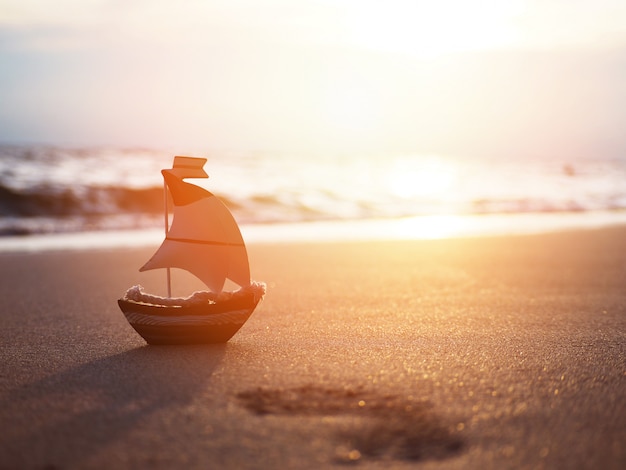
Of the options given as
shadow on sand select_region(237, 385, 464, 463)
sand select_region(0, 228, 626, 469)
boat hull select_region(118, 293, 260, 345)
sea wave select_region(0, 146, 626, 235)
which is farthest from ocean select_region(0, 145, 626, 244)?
shadow on sand select_region(237, 385, 464, 463)

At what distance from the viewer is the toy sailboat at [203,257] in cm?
519

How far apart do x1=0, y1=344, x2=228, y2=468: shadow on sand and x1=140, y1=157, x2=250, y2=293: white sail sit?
1.84 ft

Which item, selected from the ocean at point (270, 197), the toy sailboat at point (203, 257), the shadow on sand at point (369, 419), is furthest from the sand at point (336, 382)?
the ocean at point (270, 197)

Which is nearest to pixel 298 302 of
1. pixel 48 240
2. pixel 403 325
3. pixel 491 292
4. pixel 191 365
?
pixel 403 325

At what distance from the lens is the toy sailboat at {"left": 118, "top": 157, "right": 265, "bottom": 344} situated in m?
5.19

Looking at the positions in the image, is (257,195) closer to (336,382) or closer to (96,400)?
(336,382)

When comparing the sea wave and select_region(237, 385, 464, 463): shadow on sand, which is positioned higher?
the sea wave

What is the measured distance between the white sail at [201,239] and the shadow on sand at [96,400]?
1.84 feet

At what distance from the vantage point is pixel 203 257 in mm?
5289

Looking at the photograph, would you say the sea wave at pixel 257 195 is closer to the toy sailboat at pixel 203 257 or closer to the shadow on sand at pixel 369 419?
the toy sailboat at pixel 203 257

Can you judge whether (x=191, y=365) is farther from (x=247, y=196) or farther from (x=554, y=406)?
(x=247, y=196)

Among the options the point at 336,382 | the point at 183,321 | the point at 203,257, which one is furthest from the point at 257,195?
the point at 336,382

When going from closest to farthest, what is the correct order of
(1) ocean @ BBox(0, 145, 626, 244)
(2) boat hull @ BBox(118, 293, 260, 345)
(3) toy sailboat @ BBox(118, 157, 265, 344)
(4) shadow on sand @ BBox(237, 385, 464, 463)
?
(4) shadow on sand @ BBox(237, 385, 464, 463), (2) boat hull @ BBox(118, 293, 260, 345), (3) toy sailboat @ BBox(118, 157, 265, 344), (1) ocean @ BBox(0, 145, 626, 244)

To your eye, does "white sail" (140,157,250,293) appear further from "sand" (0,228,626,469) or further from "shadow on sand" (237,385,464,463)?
"shadow on sand" (237,385,464,463)
